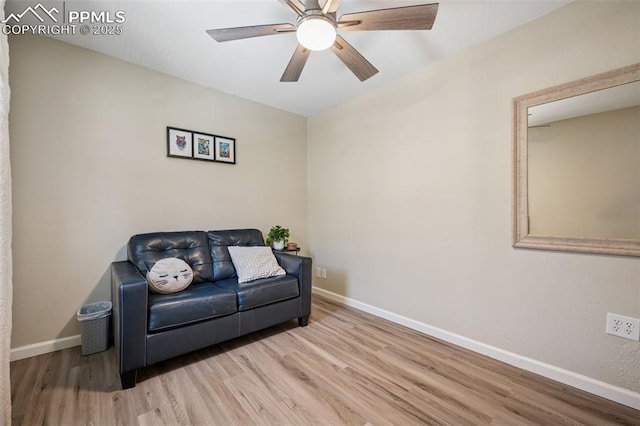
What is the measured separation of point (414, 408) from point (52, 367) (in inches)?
97.7

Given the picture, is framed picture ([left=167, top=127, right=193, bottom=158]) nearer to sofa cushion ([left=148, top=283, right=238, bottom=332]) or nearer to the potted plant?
the potted plant

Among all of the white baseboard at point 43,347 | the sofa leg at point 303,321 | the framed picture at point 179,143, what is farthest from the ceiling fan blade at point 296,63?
the white baseboard at point 43,347

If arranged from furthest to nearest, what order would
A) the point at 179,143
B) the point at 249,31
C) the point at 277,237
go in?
the point at 277,237, the point at 179,143, the point at 249,31

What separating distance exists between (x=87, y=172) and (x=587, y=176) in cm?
372

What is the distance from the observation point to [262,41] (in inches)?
84.3

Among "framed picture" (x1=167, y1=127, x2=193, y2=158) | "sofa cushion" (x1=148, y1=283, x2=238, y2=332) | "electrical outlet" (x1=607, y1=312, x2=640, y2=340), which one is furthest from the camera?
"framed picture" (x1=167, y1=127, x2=193, y2=158)

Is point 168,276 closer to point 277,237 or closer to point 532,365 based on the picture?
point 277,237

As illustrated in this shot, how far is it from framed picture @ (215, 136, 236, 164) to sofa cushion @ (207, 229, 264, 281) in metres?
0.84

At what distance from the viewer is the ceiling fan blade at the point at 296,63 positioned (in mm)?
1797

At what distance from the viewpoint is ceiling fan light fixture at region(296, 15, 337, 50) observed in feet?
4.87

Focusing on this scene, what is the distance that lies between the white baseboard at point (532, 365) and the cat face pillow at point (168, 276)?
196 centimetres

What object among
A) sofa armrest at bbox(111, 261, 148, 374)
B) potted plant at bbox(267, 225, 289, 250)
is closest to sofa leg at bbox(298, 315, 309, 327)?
potted plant at bbox(267, 225, 289, 250)

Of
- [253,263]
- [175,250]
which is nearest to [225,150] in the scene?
[175,250]

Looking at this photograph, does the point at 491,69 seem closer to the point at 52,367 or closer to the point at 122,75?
the point at 122,75
